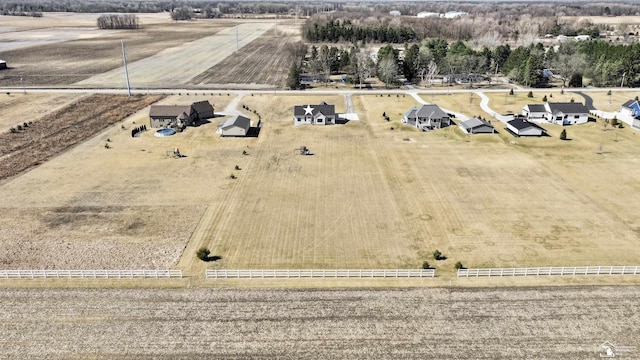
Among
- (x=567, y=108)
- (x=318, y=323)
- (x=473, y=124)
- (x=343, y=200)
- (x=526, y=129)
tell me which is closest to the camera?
(x=318, y=323)

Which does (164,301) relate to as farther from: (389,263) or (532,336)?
(532,336)

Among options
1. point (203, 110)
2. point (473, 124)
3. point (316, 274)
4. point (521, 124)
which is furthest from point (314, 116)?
point (316, 274)

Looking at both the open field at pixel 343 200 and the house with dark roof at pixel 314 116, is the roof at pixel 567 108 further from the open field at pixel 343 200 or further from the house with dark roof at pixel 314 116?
the house with dark roof at pixel 314 116

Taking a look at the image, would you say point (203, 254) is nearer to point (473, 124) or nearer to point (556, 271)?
point (556, 271)

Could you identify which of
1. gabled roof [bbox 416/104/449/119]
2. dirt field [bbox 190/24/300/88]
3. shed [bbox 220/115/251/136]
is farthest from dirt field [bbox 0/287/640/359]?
dirt field [bbox 190/24/300/88]

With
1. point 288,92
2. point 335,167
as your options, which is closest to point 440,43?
point 288,92

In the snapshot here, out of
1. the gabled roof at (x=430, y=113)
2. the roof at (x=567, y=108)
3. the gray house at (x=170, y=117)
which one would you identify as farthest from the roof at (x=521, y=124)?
the gray house at (x=170, y=117)

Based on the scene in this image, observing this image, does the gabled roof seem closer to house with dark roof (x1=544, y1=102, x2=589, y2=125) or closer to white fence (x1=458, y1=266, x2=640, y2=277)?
house with dark roof (x1=544, y1=102, x2=589, y2=125)
